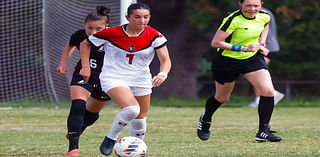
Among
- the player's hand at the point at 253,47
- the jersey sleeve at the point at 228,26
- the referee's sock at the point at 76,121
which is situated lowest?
the referee's sock at the point at 76,121

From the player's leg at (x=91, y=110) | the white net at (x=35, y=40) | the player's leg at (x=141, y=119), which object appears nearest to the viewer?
the player's leg at (x=141, y=119)

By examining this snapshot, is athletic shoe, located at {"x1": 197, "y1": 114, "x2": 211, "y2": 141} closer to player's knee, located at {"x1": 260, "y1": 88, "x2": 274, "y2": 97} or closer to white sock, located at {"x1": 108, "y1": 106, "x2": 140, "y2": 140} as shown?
player's knee, located at {"x1": 260, "y1": 88, "x2": 274, "y2": 97}

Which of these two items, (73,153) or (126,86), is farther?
(73,153)

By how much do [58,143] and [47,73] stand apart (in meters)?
8.82

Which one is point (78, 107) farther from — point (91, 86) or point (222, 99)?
point (222, 99)

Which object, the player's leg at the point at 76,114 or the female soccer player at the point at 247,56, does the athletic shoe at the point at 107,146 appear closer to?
the player's leg at the point at 76,114

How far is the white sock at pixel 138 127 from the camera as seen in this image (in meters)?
6.16

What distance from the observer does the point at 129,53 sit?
19.7 ft

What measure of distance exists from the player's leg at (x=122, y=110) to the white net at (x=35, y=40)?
9.52 m

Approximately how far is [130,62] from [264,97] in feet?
6.36

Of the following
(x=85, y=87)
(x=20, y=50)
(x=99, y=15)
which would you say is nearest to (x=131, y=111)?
(x=85, y=87)

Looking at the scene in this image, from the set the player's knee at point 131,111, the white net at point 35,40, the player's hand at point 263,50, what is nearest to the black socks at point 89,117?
the player's knee at point 131,111

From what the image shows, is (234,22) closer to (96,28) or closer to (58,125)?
(96,28)

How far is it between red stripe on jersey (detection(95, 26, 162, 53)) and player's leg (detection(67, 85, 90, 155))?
0.80 metres
